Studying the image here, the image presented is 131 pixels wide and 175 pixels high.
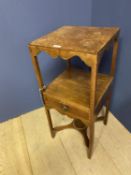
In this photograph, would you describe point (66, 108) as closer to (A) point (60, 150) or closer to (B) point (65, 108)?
(B) point (65, 108)

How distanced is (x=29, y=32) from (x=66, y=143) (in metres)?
0.91

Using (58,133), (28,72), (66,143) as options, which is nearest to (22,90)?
(28,72)

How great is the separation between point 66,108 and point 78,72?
34cm

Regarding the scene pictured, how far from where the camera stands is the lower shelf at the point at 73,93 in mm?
961

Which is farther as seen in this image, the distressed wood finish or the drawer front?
the drawer front

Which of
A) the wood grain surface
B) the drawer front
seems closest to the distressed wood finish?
the drawer front

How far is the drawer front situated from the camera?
3.17 ft

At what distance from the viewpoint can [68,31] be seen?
98cm

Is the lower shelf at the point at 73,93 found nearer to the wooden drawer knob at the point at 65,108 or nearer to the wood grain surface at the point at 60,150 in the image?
the wooden drawer knob at the point at 65,108

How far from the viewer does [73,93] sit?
103cm

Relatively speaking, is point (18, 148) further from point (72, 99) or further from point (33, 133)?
point (72, 99)

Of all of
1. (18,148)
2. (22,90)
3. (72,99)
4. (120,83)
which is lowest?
(18,148)

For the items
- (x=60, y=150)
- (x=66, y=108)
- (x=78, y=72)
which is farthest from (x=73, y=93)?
(x=60, y=150)

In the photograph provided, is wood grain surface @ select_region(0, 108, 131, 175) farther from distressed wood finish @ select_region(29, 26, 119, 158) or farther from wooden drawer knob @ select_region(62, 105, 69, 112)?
wooden drawer knob @ select_region(62, 105, 69, 112)
